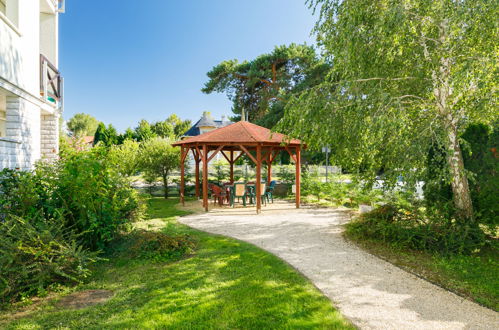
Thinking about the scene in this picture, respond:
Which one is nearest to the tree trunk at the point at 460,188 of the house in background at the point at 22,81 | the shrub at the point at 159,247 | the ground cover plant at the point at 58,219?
the shrub at the point at 159,247

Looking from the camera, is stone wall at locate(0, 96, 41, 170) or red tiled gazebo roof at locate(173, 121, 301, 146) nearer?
stone wall at locate(0, 96, 41, 170)

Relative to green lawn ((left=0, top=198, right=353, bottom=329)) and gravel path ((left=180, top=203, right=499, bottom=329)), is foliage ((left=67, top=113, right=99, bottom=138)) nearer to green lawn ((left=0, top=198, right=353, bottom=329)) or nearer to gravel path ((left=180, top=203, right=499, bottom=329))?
gravel path ((left=180, top=203, right=499, bottom=329))

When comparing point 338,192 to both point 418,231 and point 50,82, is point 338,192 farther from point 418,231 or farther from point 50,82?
point 50,82

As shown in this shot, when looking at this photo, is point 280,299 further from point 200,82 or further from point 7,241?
point 200,82

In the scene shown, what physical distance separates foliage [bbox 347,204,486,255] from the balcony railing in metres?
9.16

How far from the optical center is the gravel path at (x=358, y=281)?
3328 millimetres

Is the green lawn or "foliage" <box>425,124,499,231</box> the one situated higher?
"foliage" <box>425,124,499,231</box>

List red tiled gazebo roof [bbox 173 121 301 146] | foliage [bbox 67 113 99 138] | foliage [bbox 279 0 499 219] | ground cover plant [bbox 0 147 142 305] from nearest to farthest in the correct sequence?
1. ground cover plant [bbox 0 147 142 305]
2. foliage [bbox 279 0 499 219]
3. red tiled gazebo roof [bbox 173 121 301 146]
4. foliage [bbox 67 113 99 138]

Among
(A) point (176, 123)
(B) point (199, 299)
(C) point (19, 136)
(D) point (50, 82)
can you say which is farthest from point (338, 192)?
(A) point (176, 123)

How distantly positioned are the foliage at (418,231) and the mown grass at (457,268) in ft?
0.54

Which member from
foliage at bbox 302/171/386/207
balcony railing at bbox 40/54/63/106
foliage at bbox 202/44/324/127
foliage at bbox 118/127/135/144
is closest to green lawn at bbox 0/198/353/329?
balcony railing at bbox 40/54/63/106

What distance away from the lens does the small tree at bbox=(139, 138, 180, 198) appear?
15172mm

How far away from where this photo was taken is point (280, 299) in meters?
3.82

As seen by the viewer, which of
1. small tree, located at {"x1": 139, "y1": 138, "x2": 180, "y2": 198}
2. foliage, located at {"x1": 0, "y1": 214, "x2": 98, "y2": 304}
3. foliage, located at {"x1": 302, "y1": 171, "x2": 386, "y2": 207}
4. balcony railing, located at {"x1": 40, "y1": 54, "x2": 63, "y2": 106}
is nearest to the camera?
foliage, located at {"x1": 0, "y1": 214, "x2": 98, "y2": 304}
